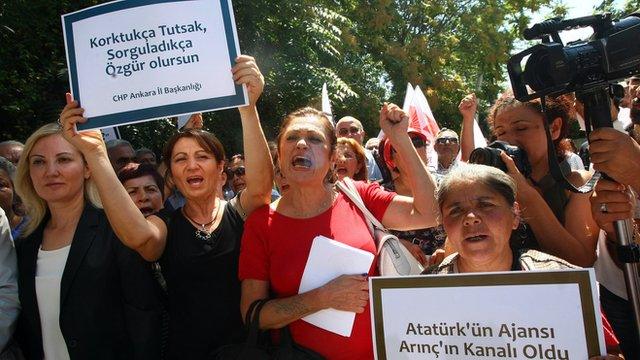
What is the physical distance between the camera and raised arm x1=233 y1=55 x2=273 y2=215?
8.09 feet

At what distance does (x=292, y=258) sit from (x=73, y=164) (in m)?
1.22

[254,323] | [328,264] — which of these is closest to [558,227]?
[328,264]

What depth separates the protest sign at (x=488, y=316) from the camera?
1620 millimetres

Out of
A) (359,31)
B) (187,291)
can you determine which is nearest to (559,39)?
(187,291)

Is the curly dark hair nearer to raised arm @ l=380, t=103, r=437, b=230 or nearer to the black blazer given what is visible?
raised arm @ l=380, t=103, r=437, b=230

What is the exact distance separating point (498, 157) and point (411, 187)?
389 mm

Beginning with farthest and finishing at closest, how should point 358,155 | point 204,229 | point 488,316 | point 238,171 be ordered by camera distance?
point 238,171
point 358,155
point 204,229
point 488,316


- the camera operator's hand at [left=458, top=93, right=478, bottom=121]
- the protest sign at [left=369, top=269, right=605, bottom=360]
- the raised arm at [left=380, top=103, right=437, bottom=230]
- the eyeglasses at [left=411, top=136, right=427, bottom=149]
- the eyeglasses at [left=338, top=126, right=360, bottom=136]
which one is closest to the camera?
the protest sign at [left=369, top=269, right=605, bottom=360]

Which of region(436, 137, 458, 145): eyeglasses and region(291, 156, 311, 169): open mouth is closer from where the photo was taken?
region(291, 156, 311, 169): open mouth

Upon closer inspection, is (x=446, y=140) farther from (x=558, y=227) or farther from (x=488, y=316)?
(x=488, y=316)

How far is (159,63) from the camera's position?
2.51 m

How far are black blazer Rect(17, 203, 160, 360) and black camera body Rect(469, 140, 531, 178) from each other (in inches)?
62.2

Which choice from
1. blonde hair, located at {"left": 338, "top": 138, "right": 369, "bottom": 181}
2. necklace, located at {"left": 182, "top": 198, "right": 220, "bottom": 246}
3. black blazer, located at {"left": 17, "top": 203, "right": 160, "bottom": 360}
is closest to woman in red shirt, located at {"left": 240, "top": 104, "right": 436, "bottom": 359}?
necklace, located at {"left": 182, "top": 198, "right": 220, "bottom": 246}

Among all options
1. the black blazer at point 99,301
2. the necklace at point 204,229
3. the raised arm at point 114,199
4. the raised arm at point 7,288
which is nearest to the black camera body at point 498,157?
the necklace at point 204,229
